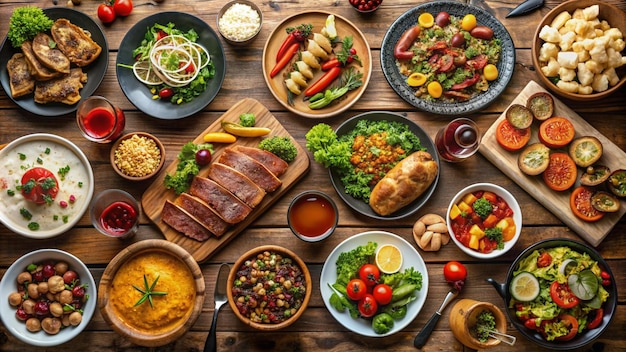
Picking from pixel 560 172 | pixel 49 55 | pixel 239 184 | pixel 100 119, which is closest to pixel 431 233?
pixel 560 172

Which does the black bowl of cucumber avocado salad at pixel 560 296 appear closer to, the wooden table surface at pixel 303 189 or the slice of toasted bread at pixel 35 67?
the wooden table surface at pixel 303 189

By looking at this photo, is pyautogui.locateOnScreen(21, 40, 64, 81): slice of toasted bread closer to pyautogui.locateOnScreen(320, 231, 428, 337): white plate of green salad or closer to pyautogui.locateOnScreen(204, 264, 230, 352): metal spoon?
pyautogui.locateOnScreen(204, 264, 230, 352): metal spoon

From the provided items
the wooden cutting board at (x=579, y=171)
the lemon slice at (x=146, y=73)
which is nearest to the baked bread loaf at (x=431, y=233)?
the wooden cutting board at (x=579, y=171)

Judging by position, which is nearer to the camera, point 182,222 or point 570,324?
point 570,324

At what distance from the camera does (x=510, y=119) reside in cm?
436

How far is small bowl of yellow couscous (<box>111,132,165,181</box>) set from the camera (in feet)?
14.0

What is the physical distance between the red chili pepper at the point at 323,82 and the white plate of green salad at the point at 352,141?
0.34m

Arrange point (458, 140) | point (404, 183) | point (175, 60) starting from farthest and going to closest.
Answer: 1. point (175, 60)
2. point (458, 140)
3. point (404, 183)

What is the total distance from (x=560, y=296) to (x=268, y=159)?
225cm

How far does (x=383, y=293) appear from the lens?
13.4ft

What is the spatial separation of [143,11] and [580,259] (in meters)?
3.74

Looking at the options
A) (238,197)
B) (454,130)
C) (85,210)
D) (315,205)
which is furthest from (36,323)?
(454,130)

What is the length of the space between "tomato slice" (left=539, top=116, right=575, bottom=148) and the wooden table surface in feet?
0.86

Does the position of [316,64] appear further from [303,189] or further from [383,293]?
[383,293]
